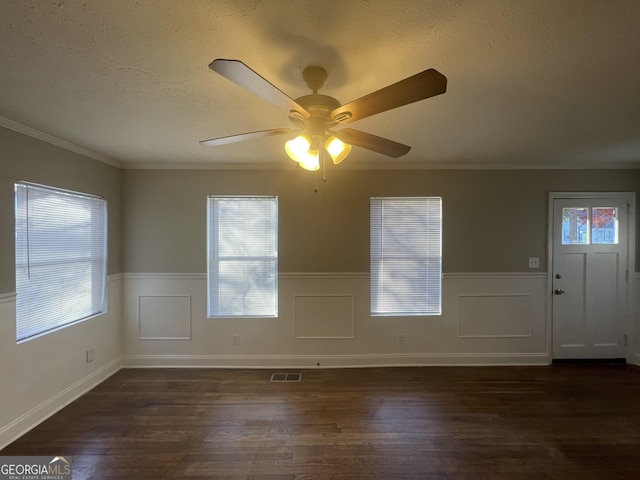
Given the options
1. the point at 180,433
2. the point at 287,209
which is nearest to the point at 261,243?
the point at 287,209

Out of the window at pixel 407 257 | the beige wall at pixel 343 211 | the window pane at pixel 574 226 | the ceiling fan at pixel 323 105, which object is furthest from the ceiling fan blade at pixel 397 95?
the window pane at pixel 574 226

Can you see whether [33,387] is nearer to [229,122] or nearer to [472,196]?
[229,122]

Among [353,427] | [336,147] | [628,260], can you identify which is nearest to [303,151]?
[336,147]

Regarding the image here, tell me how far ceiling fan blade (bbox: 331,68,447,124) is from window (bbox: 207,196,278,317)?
7.41 feet

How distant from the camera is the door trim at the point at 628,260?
11.7 feet

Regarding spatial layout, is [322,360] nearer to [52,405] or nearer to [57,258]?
[52,405]

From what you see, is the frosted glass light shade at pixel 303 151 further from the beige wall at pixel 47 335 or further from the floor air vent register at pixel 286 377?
the floor air vent register at pixel 286 377

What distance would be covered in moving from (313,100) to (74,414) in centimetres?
317

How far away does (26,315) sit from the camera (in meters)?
2.40

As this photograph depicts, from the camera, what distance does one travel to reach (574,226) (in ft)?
11.8

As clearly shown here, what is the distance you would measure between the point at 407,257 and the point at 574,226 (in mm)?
1998
